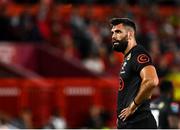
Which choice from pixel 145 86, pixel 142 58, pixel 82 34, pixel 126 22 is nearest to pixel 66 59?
pixel 82 34

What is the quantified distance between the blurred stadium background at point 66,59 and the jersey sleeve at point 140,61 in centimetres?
654

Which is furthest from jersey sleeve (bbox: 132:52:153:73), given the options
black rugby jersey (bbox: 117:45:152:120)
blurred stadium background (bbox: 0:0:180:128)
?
blurred stadium background (bbox: 0:0:180:128)

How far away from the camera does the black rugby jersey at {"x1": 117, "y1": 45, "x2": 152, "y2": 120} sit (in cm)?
841

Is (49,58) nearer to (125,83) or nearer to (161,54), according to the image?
(161,54)

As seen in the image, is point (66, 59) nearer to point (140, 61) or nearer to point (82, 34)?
point (82, 34)

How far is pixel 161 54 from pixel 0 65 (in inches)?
261

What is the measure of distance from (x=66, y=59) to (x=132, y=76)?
35.7ft

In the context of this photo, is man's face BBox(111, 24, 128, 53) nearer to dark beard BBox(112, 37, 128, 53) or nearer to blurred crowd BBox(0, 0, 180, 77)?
dark beard BBox(112, 37, 128, 53)

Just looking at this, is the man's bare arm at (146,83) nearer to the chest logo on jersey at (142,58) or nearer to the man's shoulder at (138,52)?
the chest logo on jersey at (142,58)

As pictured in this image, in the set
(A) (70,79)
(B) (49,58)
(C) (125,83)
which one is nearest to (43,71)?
(B) (49,58)

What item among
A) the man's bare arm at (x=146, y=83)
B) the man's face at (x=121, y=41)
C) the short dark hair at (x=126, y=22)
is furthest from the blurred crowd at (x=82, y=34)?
the man's bare arm at (x=146, y=83)

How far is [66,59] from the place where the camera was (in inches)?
761

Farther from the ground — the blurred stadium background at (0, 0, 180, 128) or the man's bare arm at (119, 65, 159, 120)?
the man's bare arm at (119, 65, 159, 120)

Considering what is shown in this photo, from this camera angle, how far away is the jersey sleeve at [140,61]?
8.36 m
